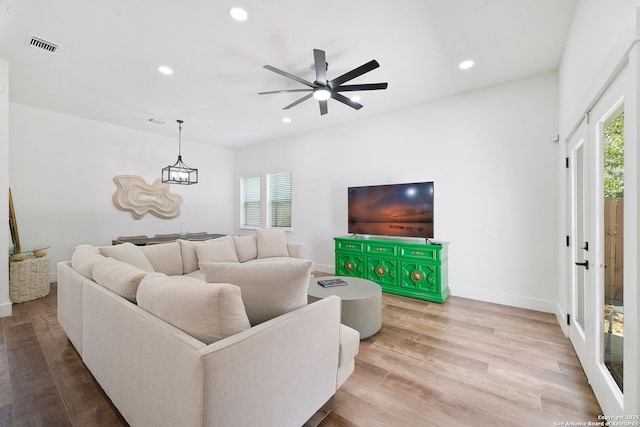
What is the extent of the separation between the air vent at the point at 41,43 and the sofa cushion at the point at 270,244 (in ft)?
10.4

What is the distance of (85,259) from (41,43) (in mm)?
2294

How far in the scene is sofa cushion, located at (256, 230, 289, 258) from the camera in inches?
166

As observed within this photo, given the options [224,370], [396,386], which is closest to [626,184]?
[396,386]

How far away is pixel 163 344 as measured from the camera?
112 cm

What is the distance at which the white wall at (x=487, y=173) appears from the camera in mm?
3182

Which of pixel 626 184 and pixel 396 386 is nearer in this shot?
pixel 626 184

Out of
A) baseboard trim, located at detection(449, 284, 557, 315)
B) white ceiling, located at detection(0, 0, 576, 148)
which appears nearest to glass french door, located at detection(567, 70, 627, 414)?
baseboard trim, located at detection(449, 284, 557, 315)

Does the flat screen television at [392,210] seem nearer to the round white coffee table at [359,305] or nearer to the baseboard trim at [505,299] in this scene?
the baseboard trim at [505,299]

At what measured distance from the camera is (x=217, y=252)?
140 inches

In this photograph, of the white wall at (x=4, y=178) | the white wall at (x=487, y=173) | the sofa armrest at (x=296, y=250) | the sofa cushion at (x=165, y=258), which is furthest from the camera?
the sofa armrest at (x=296, y=250)

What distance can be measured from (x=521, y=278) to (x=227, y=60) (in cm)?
443

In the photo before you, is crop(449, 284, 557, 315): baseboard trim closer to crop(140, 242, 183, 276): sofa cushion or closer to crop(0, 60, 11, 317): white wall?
crop(140, 242, 183, 276): sofa cushion

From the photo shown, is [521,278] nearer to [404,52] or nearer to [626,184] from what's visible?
[626,184]

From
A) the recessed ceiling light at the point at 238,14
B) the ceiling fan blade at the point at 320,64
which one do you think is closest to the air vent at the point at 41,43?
the recessed ceiling light at the point at 238,14
